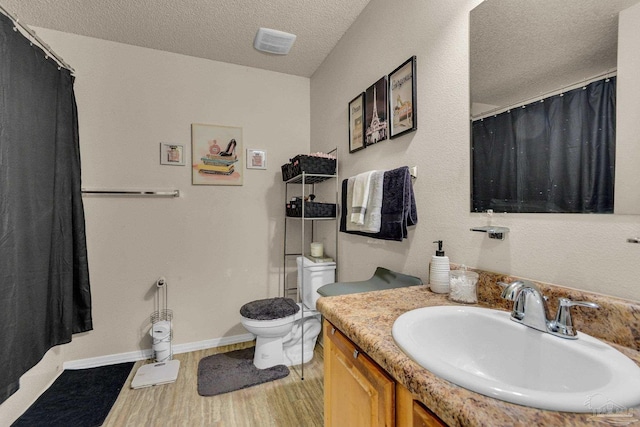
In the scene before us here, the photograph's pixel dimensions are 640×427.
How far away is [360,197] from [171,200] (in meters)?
1.63

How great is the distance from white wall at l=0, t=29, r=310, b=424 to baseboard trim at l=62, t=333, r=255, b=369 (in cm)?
4

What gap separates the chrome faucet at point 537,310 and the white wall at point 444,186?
0.13 metres

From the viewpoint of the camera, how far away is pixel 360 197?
→ 1542mm

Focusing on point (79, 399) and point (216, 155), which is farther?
point (216, 155)

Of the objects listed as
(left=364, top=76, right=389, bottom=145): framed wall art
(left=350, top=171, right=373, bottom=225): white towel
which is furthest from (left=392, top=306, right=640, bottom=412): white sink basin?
(left=364, top=76, right=389, bottom=145): framed wall art

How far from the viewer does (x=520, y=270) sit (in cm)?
89

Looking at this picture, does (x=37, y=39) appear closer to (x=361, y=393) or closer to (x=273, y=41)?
(x=273, y=41)

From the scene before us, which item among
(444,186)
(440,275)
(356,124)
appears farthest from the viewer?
(356,124)

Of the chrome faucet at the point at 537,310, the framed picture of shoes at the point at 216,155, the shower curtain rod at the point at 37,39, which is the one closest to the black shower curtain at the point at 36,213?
the shower curtain rod at the point at 37,39

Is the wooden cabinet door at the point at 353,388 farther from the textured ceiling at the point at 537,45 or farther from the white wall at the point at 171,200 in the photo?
the white wall at the point at 171,200

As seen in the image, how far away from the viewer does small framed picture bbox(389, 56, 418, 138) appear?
53.1 inches

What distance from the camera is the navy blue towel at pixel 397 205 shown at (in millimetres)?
1276

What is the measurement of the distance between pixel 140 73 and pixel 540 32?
2.57 meters

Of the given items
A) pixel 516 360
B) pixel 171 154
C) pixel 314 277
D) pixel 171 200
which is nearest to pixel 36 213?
pixel 171 200
